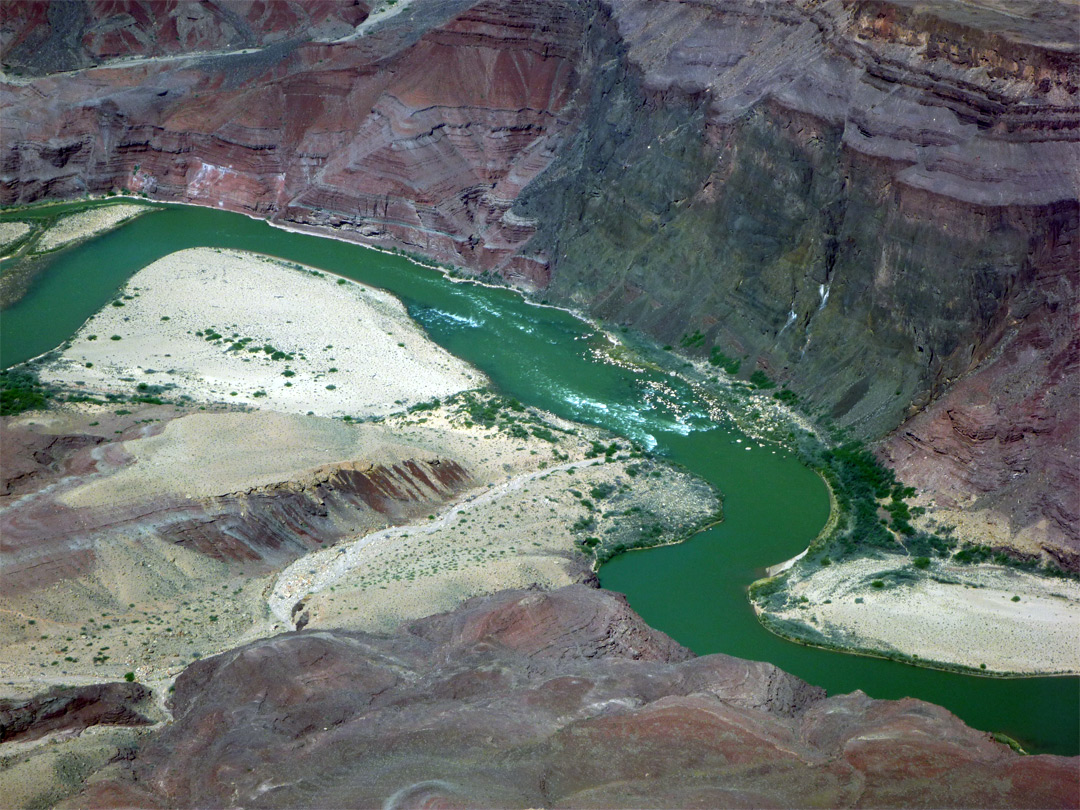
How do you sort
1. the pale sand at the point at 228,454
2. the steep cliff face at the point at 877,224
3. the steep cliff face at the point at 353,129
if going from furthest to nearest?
1. the steep cliff face at the point at 353,129
2. the steep cliff face at the point at 877,224
3. the pale sand at the point at 228,454

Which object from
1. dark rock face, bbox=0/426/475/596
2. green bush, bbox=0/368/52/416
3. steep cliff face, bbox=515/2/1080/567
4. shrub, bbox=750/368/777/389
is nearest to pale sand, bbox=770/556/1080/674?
steep cliff face, bbox=515/2/1080/567

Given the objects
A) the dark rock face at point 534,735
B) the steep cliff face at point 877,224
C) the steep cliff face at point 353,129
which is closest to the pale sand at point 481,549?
the dark rock face at point 534,735

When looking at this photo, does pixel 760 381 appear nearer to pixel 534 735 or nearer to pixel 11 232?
pixel 534 735

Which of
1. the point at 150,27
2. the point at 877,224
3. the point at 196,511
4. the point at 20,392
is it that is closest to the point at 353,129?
the point at 150,27

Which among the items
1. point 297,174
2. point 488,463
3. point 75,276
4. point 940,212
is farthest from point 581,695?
point 297,174

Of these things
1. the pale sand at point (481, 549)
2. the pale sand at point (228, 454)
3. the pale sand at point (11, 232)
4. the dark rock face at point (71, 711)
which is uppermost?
the pale sand at point (11, 232)

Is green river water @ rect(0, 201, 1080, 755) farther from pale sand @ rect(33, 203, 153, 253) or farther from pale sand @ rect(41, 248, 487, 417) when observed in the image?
pale sand @ rect(41, 248, 487, 417)

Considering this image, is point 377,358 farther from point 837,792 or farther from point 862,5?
point 837,792

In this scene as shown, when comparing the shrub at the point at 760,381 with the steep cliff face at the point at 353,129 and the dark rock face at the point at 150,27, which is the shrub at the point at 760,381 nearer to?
the steep cliff face at the point at 353,129
